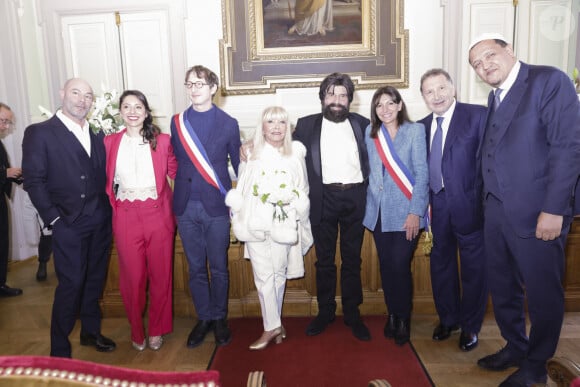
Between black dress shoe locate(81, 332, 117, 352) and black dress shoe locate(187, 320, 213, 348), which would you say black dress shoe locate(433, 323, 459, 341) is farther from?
black dress shoe locate(81, 332, 117, 352)

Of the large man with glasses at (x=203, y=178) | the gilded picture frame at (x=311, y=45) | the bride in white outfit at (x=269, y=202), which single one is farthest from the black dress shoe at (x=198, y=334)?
the gilded picture frame at (x=311, y=45)

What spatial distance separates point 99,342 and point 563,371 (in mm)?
2439

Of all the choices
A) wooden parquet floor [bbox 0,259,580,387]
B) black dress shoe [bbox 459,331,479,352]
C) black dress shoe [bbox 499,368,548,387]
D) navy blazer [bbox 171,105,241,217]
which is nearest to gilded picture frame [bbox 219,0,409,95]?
navy blazer [bbox 171,105,241,217]

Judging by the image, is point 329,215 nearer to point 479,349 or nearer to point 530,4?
point 479,349

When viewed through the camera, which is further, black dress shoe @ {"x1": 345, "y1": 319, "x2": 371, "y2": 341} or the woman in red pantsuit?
black dress shoe @ {"x1": 345, "y1": 319, "x2": 371, "y2": 341}

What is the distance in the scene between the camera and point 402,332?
2549mm

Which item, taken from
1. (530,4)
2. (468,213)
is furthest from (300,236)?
(530,4)

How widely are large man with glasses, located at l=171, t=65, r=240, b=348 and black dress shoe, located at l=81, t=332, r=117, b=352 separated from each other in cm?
48

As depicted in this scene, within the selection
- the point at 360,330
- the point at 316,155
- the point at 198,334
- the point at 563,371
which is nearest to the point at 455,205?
the point at 316,155

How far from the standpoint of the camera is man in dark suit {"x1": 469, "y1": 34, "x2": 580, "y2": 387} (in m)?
1.77

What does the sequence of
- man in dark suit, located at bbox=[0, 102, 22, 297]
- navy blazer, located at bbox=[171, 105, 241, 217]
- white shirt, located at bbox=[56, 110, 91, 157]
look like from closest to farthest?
1. white shirt, located at bbox=[56, 110, 91, 157]
2. navy blazer, located at bbox=[171, 105, 241, 217]
3. man in dark suit, located at bbox=[0, 102, 22, 297]

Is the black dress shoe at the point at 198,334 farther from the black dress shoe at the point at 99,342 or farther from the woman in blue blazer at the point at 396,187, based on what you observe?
the woman in blue blazer at the point at 396,187

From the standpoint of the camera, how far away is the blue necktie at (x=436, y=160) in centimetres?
237

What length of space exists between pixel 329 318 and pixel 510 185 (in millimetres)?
1373
